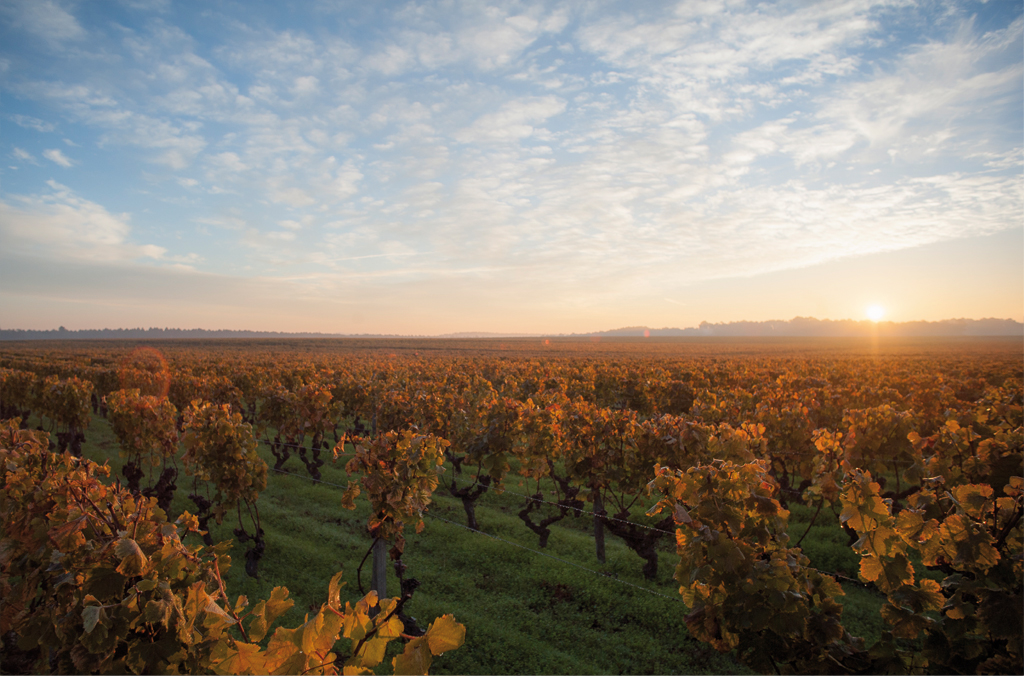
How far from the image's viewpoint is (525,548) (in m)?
8.95

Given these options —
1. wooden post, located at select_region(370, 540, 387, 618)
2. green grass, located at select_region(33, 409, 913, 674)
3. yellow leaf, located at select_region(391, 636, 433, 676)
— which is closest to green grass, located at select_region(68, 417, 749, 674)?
green grass, located at select_region(33, 409, 913, 674)

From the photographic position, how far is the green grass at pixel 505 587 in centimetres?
639

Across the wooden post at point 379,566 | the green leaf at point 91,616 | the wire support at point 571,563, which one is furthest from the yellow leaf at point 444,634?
the wire support at point 571,563

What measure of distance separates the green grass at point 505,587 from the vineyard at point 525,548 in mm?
43

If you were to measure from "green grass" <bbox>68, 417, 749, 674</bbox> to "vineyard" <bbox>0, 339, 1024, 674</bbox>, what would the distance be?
43 mm

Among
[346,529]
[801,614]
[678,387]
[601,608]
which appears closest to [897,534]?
[801,614]

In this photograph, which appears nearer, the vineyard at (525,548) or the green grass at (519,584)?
the vineyard at (525,548)

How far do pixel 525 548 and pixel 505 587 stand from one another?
984 mm

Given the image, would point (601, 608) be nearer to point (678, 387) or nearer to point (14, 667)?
point (14, 667)

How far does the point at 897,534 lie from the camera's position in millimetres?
3875

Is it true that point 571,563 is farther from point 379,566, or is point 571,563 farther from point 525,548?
point 379,566

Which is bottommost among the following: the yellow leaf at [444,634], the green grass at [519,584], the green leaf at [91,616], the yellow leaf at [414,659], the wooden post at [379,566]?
the green grass at [519,584]

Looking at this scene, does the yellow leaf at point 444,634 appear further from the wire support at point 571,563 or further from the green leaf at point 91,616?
the wire support at point 571,563

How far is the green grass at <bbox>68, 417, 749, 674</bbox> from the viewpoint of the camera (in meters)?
6.39
